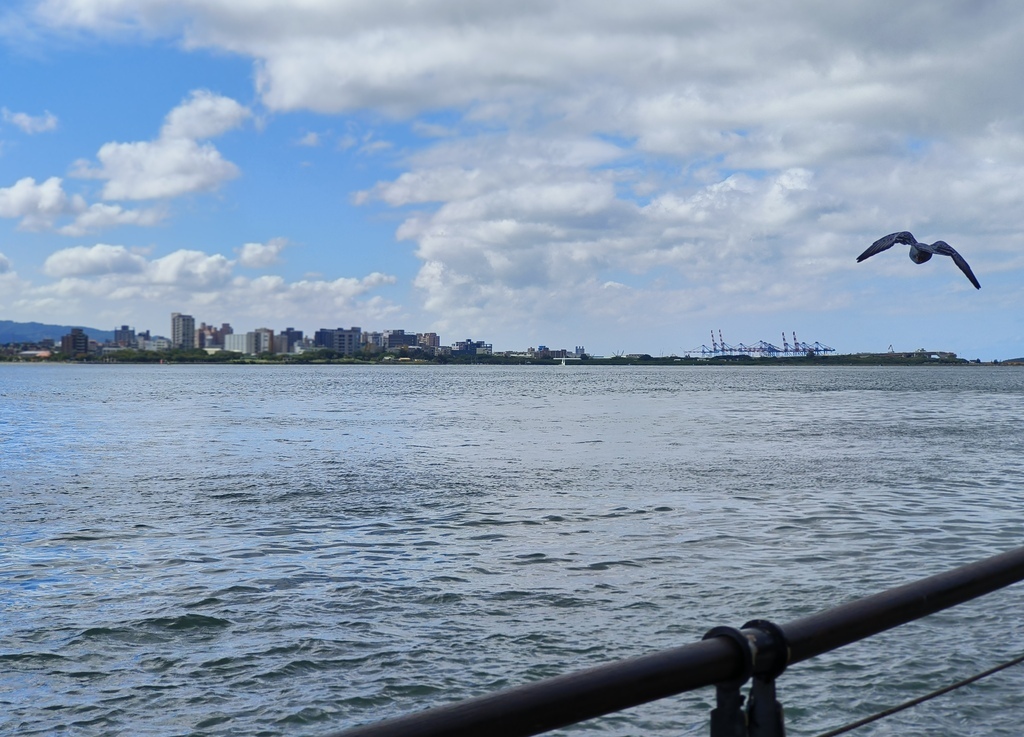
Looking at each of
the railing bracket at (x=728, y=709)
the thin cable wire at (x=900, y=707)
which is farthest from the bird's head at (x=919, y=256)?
the railing bracket at (x=728, y=709)


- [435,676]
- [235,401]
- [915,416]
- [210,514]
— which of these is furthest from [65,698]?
[235,401]

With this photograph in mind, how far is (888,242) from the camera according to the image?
18094 mm

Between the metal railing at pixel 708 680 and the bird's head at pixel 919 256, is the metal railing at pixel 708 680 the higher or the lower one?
the lower one

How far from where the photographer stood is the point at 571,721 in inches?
77.7

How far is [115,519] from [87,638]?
430 inches

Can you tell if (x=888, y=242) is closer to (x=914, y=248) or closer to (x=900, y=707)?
(x=914, y=248)

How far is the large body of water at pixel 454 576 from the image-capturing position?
10.8m

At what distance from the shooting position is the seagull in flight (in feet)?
57.9

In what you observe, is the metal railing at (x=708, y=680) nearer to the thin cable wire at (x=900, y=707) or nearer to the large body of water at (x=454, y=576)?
the thin cable wire at (x=900, y=707)

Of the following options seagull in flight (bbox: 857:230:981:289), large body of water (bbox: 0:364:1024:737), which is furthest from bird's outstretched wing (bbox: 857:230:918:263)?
large body of water (bbox: 0:364:1024:737)

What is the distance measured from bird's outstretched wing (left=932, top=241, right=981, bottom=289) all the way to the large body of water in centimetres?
509

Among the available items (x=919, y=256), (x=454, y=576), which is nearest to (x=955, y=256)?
(x=919, y=256)

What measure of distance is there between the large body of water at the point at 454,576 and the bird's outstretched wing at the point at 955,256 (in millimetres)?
5094

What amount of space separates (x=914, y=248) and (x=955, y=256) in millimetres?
1429
